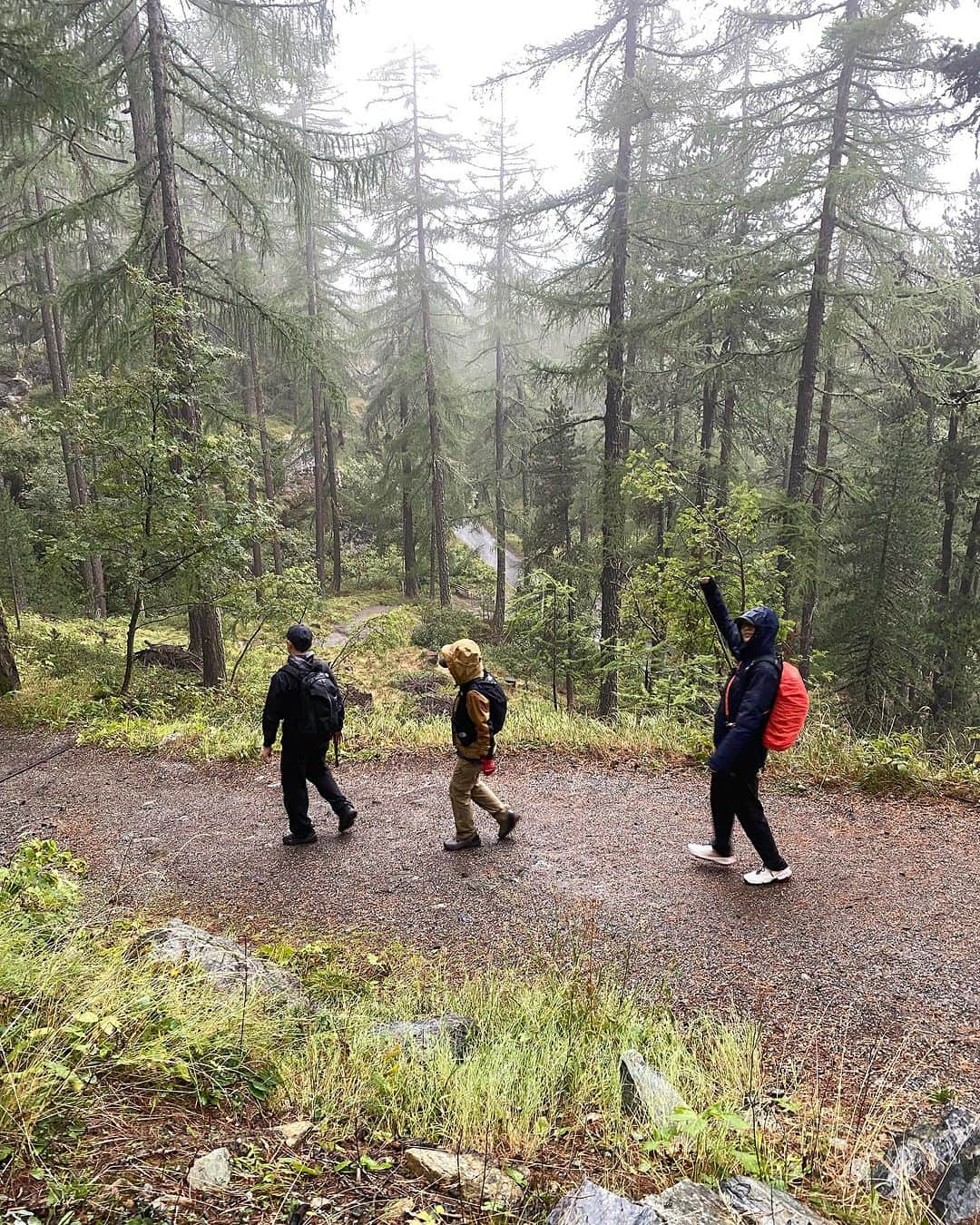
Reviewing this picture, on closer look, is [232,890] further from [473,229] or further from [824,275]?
[473,229]

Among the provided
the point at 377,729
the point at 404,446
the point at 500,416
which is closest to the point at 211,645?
the point at 377,729

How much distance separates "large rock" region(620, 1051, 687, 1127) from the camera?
260cm


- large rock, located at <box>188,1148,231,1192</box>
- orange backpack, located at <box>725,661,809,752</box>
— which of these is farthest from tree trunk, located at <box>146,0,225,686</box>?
large rock, located at <box>188,1148,231,1192</box>

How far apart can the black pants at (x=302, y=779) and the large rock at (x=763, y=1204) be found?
4.53m

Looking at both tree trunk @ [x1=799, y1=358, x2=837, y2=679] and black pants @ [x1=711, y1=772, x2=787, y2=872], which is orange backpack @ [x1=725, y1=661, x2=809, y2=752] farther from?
tree trunk @ [x1=799, y1=358, x2=837, y2=679]

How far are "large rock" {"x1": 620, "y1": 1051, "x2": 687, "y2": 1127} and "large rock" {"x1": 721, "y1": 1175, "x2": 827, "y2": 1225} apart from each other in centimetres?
37

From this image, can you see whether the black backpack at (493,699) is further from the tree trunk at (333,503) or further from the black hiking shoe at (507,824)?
the tree trunk at (333,503)

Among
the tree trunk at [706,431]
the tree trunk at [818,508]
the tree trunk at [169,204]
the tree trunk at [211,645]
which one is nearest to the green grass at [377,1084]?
the tree trunk at [169,204]

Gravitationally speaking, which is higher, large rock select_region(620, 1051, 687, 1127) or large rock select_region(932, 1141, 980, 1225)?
large rock select_region(932, 1141, 980, 1225)

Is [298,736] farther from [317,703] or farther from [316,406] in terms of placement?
[316,406]

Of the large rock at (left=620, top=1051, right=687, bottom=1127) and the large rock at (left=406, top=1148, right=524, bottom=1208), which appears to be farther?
the large rock at (left=620, top=1051, right=687, bottom=1127)

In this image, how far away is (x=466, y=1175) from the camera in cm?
217

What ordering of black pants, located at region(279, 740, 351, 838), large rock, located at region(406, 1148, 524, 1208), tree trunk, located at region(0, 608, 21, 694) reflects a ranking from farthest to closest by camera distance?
tree trunk, located at region(0, 608, 21, 694) < black pants, located at region(279, 740, 351, 838) < large rock, located at region(406, 1148, 524, 1208)

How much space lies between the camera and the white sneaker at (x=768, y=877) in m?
4.91
